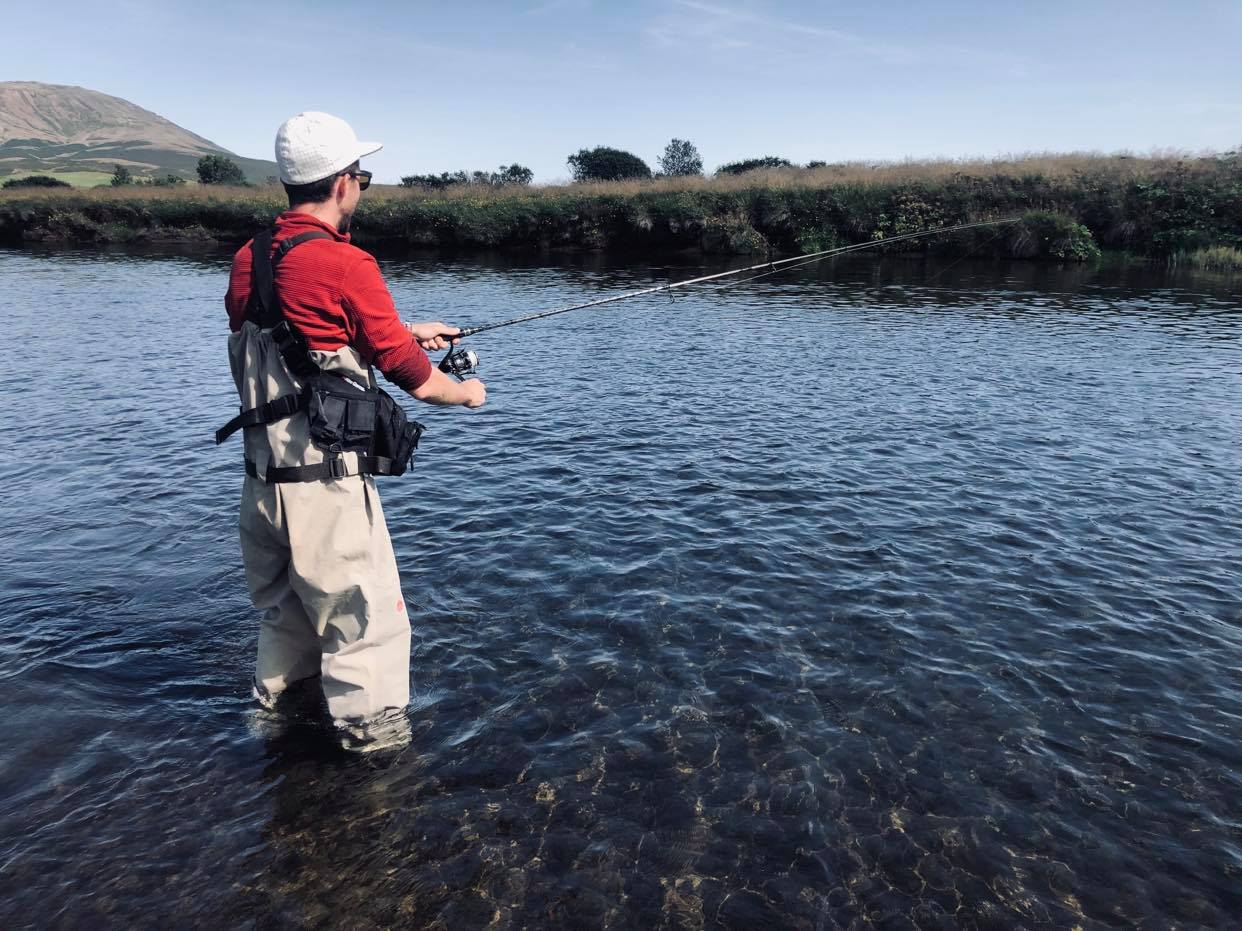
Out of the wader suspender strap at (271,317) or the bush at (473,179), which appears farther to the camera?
the bush at (473,179)

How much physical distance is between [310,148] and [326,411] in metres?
1.60

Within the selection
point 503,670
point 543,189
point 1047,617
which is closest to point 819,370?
point 1047,617

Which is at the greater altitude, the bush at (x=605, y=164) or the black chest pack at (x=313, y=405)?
the bush at (x=605, y=164)

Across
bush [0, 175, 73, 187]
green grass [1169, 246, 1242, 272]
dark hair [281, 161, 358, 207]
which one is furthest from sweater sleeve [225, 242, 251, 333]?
bush [0, 175, 73, 187]

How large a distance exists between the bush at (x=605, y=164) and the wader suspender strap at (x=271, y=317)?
286 ft

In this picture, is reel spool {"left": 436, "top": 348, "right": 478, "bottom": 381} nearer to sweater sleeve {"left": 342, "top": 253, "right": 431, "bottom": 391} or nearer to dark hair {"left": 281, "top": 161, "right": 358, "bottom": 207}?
sweater sleeve {"left": 342, "top": 253, "right": 431, "bottom": 391}

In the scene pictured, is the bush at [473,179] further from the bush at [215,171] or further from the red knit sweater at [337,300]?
the red knit sweater at [337,300]

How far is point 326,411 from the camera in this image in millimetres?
4934

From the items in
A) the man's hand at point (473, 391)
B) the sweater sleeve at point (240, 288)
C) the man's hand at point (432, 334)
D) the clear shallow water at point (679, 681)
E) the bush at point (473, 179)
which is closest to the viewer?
the clear shallow water at point (679, 681)

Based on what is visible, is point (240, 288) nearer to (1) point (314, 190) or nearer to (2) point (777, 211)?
(1) point (314, 190)

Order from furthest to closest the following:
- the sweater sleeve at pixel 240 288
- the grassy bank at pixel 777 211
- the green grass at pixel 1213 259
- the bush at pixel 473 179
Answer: the bush at pixel 473 179 → the grassy bank at pixel 777 211 → the green grass at pixel 1213 259 → the sweater sleeve at pixel 240 288

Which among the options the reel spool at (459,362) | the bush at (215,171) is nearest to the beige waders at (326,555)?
the reel spool at (459,362)

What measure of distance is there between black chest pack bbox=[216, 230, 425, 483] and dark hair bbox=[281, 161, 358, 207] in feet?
0.93

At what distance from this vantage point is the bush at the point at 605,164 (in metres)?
87.9
